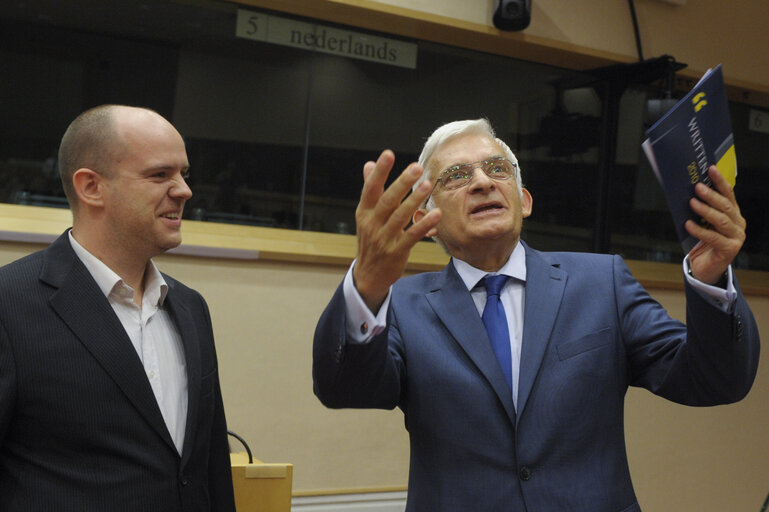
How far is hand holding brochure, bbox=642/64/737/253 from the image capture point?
1461mm

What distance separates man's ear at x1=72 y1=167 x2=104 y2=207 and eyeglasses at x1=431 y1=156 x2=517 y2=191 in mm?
843

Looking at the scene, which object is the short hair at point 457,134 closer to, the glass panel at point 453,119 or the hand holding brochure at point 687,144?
the hand holding brochure at point 687,144

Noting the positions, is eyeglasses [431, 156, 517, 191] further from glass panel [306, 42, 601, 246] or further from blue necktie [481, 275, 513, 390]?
glass panel [306, 42, 601, 246]

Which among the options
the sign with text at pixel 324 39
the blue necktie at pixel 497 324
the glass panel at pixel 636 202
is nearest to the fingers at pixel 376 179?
the blue necktie at pixel 497 324

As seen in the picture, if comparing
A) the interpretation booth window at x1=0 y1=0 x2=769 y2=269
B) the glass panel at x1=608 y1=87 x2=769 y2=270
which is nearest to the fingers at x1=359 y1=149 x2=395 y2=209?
the interpretation booth window at x1=0 y1=0 x2=769 y2=269

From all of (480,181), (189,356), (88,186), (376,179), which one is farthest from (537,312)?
A: (88,186)

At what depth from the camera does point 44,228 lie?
3.30m

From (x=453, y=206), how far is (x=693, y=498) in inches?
Result: 140

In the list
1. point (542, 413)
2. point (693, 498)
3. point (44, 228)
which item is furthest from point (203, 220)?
point (693, 498)

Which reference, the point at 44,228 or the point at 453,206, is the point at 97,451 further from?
the point at 44,228

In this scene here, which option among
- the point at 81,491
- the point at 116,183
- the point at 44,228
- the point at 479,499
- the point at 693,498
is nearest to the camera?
the point at 81,491

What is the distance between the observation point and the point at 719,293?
1.56m

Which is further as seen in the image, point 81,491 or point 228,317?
point 228,317

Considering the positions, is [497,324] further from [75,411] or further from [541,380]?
[75,411]
